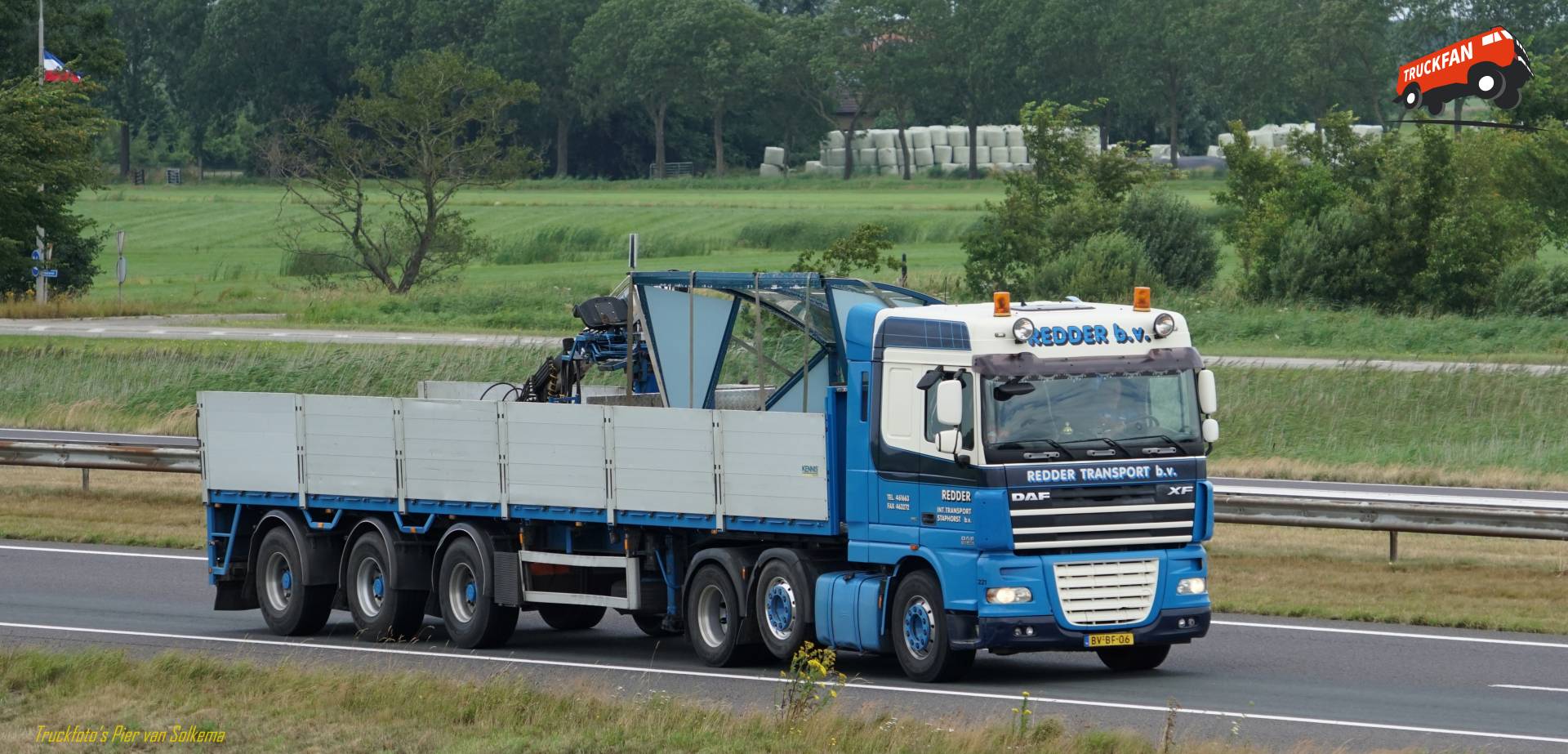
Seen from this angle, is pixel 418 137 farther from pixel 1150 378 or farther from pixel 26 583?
pixel 1150 378

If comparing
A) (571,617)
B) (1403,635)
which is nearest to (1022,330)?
(1403,635)

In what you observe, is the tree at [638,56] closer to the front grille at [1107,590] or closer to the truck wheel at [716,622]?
the truck wheel at [716,622]

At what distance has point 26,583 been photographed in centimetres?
2044

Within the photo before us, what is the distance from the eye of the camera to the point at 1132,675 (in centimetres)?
1470

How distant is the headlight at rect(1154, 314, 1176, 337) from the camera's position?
556 inches

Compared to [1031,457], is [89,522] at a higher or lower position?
lower

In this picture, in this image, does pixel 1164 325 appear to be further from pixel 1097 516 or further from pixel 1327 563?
pixel 1327 563

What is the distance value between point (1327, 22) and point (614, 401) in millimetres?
105009

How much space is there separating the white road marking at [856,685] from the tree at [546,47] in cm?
11002

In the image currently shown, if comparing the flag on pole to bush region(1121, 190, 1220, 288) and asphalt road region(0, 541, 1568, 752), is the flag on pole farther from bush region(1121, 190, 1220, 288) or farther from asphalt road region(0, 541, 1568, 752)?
asphalt road region(0, 541, 1568, 752)

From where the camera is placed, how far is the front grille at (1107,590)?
13.7 m

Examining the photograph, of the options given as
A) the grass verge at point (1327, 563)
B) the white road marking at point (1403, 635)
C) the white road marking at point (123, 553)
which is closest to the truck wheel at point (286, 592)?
the white road marking at point (123, 553)

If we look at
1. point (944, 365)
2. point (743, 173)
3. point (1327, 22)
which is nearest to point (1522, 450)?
point (944, 365)

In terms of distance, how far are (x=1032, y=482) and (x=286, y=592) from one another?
750cm
